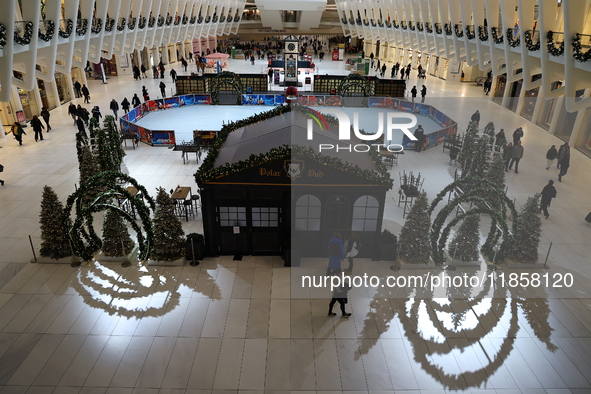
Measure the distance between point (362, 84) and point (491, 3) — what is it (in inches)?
318

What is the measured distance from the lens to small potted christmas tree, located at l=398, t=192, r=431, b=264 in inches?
350

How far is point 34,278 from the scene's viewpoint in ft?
28.8

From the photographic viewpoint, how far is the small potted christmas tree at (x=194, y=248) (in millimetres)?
9375

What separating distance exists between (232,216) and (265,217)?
0.79 meters

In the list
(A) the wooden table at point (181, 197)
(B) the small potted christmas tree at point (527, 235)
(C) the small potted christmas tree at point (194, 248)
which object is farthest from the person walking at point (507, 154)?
(C) the small potted christmas tree at point (194, 248)

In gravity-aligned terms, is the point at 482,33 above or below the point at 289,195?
above

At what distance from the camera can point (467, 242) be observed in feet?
30.2

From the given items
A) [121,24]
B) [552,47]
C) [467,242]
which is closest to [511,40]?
[552,47]

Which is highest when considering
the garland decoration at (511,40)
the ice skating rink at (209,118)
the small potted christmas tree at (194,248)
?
the garland decoration at (511,40)

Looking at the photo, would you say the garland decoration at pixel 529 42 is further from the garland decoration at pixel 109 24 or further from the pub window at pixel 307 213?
the garland decoration at pixel 109 24

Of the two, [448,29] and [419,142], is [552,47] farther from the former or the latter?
[448,29]

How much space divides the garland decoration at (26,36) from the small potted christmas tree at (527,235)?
55.6 ft

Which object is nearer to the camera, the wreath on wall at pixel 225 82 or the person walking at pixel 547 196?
the person walking at pixel 547 196

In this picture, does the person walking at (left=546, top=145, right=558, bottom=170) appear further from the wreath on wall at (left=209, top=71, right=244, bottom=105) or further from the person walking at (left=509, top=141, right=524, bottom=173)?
the wreath on wall at (left=209, top=71, right=244, bottom=105)
